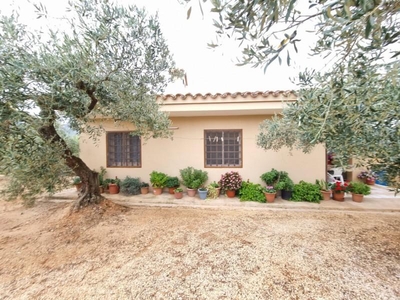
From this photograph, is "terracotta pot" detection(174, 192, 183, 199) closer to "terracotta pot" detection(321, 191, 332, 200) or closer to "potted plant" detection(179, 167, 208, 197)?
"potted plant" detection(179, 167, 208, 197)

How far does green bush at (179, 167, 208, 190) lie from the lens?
20.6 ft

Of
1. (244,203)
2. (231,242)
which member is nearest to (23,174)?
(231,242)

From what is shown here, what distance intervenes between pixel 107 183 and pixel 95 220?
2.81 meters

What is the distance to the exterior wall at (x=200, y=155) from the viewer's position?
6.36 meters

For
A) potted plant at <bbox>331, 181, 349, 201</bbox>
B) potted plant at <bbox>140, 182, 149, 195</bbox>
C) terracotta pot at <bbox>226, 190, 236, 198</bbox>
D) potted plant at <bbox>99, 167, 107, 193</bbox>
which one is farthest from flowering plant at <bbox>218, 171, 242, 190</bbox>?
potted plant at <bbox>99, 167, 107, 193</bbox>

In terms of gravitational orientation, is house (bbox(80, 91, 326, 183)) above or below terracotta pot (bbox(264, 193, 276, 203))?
above

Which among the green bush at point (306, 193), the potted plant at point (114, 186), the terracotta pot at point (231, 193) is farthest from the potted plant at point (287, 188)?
the potted plant at point (114, 186)

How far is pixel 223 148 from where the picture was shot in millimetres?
6754

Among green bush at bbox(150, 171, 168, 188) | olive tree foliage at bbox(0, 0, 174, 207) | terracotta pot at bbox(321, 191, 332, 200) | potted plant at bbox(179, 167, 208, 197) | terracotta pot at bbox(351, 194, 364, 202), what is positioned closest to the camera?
olive tree foliage at bbox(0, 0, 174, 207)

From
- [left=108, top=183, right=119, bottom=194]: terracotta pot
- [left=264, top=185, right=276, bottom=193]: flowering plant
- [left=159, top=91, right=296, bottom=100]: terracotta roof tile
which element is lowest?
[left=108, top=183, right=119, bottom=194]: terracotta pot

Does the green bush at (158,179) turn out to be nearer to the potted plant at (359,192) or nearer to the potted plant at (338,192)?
the potted plant at (338,192)

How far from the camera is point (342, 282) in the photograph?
231 cm

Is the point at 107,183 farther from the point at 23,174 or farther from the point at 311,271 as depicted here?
the point at 311,271

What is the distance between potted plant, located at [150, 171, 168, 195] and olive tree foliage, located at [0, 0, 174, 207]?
333 cm
